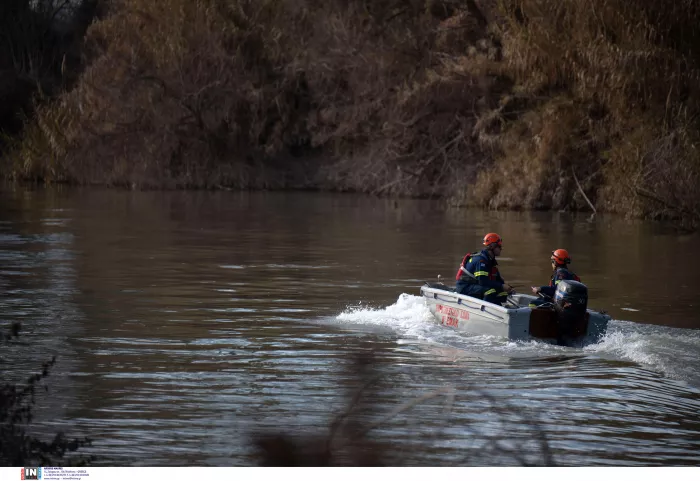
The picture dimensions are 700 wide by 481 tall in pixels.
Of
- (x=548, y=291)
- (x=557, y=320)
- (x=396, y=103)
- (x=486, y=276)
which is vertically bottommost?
(x=557, y=320)

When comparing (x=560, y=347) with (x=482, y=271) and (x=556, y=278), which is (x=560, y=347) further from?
(x=482, y=271)

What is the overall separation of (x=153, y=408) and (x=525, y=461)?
11.5 feet

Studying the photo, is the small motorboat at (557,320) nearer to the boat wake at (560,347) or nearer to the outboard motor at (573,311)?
the outboard motor at (573,311)

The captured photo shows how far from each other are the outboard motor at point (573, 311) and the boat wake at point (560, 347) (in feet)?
0.73

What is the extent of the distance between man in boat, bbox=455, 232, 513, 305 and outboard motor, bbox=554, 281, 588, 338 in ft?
4.63

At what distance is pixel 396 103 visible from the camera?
1847 inches

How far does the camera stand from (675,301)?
62.6 feet

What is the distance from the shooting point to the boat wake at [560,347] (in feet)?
43.9

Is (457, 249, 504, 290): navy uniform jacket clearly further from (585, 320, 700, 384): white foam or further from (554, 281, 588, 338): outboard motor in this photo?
(585, 320, 700, 384): white foam

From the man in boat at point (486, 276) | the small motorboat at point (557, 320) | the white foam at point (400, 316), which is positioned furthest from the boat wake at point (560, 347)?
the man in boat at point (486, 276)

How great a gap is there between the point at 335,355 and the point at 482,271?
313 centimetres

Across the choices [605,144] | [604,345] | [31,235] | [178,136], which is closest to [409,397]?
[604,345]

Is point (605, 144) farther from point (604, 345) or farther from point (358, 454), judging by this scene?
point (358, 454)

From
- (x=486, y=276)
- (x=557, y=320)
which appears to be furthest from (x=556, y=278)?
(x=486, y=276)
